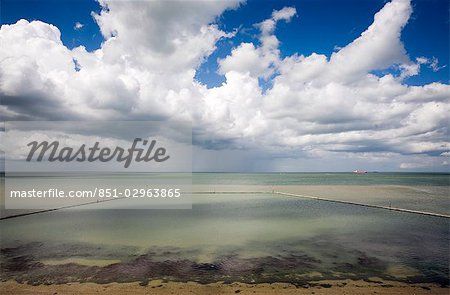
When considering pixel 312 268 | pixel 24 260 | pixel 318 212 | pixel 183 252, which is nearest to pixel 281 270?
pixel 312 268

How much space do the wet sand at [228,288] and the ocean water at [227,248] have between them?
0.71 metres

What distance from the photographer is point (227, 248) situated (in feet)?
67.7

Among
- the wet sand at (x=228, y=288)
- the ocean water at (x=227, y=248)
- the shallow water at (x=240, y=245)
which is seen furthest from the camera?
the shallow water at (x=240, y=245)

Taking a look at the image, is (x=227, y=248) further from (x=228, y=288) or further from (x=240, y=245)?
(x=228, y=288)

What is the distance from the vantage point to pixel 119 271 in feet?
52.4

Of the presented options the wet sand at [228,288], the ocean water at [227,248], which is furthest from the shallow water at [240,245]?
the wet sand at [228,288]

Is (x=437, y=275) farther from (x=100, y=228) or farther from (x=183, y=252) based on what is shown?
→ (x=100, y=228)

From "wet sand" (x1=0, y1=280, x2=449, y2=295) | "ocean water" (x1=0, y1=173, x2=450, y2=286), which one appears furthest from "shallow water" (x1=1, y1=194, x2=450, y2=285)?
"wet sand" (x1=0, y1=280, x2=449, y2=295)

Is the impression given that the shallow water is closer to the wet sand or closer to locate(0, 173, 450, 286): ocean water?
locate(0, 173, 450, 286): ocean water

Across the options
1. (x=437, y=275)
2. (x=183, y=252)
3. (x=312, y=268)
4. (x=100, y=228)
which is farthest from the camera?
(x=100, y=228)

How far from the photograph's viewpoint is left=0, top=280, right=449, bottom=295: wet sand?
1341 cm

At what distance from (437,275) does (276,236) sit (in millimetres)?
11524

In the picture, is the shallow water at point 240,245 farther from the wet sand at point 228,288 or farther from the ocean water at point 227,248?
the wet sand at point 228,288

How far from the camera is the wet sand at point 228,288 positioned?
13.4 meters
